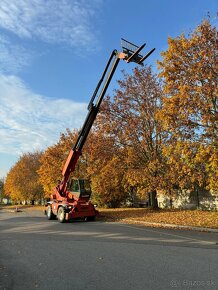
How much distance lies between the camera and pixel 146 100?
86.8 feet

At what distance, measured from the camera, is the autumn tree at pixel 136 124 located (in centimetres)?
2608

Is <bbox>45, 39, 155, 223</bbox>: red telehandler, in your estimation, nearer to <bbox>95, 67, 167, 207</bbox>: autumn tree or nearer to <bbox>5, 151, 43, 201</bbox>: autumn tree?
<bbox>95, 67, 167, 207</bbox>: autumn tree

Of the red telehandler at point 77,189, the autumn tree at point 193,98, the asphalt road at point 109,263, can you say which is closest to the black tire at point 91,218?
the red telehandler at point 77,189

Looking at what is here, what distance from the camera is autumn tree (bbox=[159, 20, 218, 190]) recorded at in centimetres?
1731

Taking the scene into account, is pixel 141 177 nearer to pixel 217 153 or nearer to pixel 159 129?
pixel 159 129

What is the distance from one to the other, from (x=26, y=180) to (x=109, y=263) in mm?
58538

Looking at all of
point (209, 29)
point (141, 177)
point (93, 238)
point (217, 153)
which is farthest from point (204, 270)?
point (141, 177)

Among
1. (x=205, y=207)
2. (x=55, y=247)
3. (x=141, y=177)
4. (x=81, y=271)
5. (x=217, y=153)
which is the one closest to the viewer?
(x=81, y=271)

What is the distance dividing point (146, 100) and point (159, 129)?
252 cm

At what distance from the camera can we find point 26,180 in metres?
64.9

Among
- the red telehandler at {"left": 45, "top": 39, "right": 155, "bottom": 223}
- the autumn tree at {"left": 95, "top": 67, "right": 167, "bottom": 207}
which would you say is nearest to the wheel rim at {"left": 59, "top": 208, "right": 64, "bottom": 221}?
the red telehandler at {"left": 45, "top": 39, "right": 155, "bottom": 223}

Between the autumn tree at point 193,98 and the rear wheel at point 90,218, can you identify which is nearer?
the autumn tree at point 193,98

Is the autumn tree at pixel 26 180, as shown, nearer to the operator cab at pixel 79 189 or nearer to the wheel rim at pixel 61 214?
the operator cab at pixel 79 189

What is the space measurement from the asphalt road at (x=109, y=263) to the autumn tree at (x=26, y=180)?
169ft
